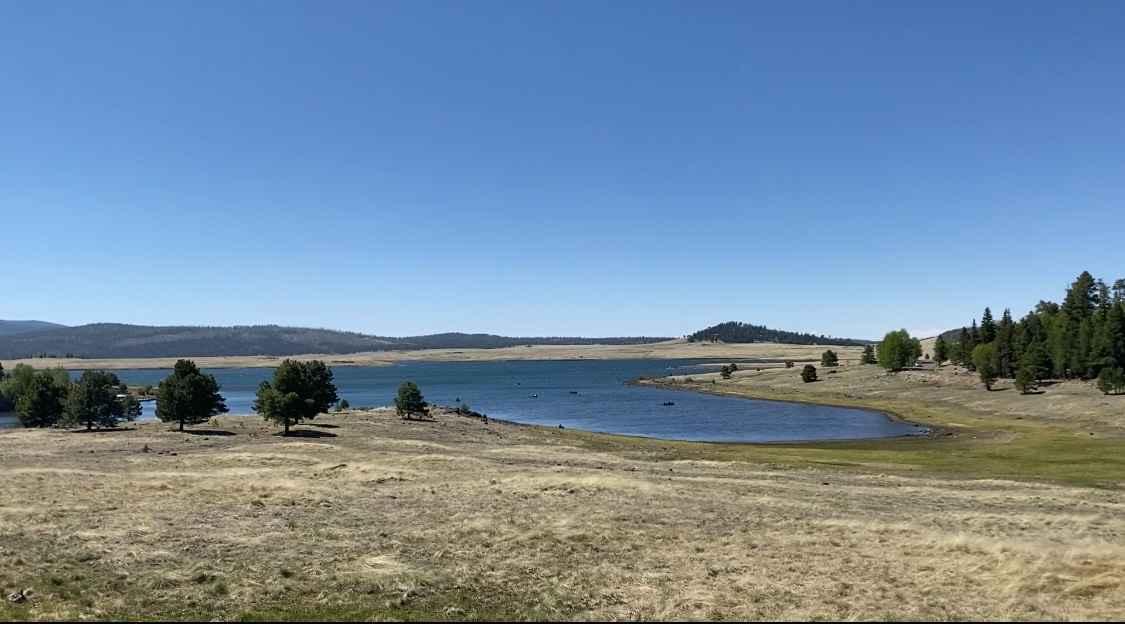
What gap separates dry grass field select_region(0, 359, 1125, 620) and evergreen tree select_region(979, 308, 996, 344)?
451ft

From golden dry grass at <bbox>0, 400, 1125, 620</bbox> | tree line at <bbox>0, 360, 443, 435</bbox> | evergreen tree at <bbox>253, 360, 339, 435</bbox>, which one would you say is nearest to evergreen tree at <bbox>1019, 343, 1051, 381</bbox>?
golden dry grass at <bbox>0, 400, 1125, 620</bbox>

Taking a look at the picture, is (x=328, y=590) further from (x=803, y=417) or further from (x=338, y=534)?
(x=803, y=417)

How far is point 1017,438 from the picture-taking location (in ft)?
293

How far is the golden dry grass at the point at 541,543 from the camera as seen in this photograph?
2052 centimetres

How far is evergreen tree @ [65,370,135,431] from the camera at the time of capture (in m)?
80.5

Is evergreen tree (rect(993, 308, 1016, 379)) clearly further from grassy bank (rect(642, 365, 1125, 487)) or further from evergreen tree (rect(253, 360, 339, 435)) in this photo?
evergreen tree (rect(253, 360, 339, 435))

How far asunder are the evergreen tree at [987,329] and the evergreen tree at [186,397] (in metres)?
171

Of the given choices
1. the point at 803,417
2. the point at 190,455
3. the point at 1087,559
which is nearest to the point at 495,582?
the point at 1087,559

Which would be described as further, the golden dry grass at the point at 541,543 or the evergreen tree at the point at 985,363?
the evergreen tree at the point at 985,363

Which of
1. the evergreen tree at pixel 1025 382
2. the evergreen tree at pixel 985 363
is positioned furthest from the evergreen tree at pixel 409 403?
the evergreen tree at pixel 985 363

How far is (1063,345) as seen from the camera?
5719 inches

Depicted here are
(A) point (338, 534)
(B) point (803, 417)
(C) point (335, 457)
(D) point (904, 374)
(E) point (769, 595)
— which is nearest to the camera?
(E) point (769, 595)

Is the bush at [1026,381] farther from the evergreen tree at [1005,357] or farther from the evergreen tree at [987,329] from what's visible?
the evergreen tree at [987,329]

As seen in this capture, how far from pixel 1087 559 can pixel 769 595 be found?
10821 millimetres
